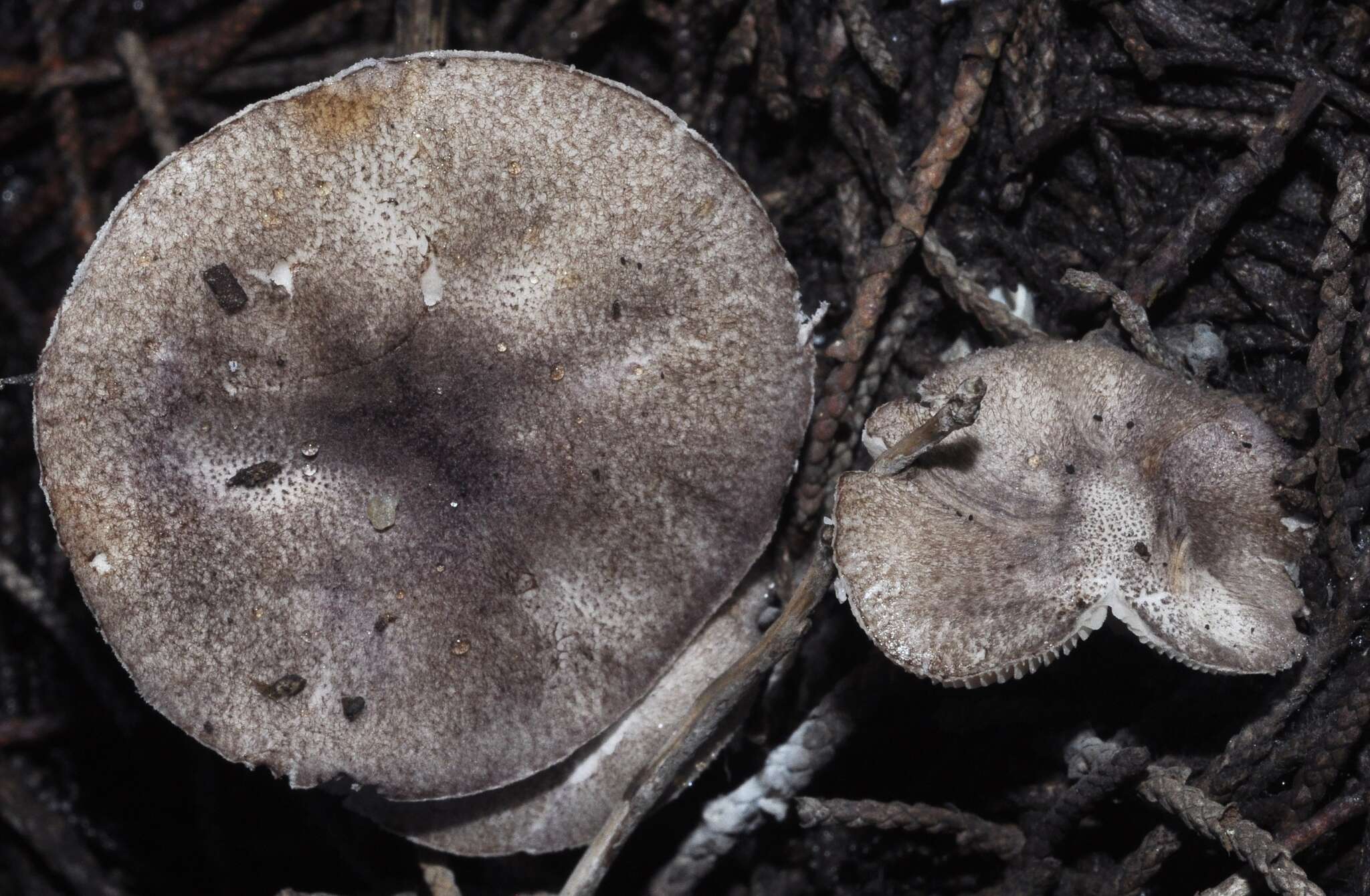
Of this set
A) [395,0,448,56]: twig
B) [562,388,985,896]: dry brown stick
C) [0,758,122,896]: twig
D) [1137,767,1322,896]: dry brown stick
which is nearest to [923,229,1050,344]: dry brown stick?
[562,388,985,896]: dry brown stick

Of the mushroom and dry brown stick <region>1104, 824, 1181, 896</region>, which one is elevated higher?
the mushroom

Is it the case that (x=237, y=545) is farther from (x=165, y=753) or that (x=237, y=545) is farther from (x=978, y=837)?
(x=978, y=837)

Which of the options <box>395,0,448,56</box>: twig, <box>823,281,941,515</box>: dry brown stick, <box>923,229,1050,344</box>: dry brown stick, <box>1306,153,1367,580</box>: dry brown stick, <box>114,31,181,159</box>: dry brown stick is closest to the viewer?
<box>1306,153,1367,580</box>: dry brown stick

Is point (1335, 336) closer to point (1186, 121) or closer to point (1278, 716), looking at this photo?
point (1186, 121)

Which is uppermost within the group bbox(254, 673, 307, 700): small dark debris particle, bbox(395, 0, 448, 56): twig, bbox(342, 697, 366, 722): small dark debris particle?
bbox(395, 0, 448, 56): twig

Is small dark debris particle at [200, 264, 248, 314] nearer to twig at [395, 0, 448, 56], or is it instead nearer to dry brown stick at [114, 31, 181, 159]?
twig at [395, 0, 448, 56]

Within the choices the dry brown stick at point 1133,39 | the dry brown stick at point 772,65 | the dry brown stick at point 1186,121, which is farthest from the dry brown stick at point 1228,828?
the dry brown stick at point 772,65

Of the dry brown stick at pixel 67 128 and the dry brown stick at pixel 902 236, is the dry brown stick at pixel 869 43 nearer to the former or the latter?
the dry brown stick at pixel 902 236
